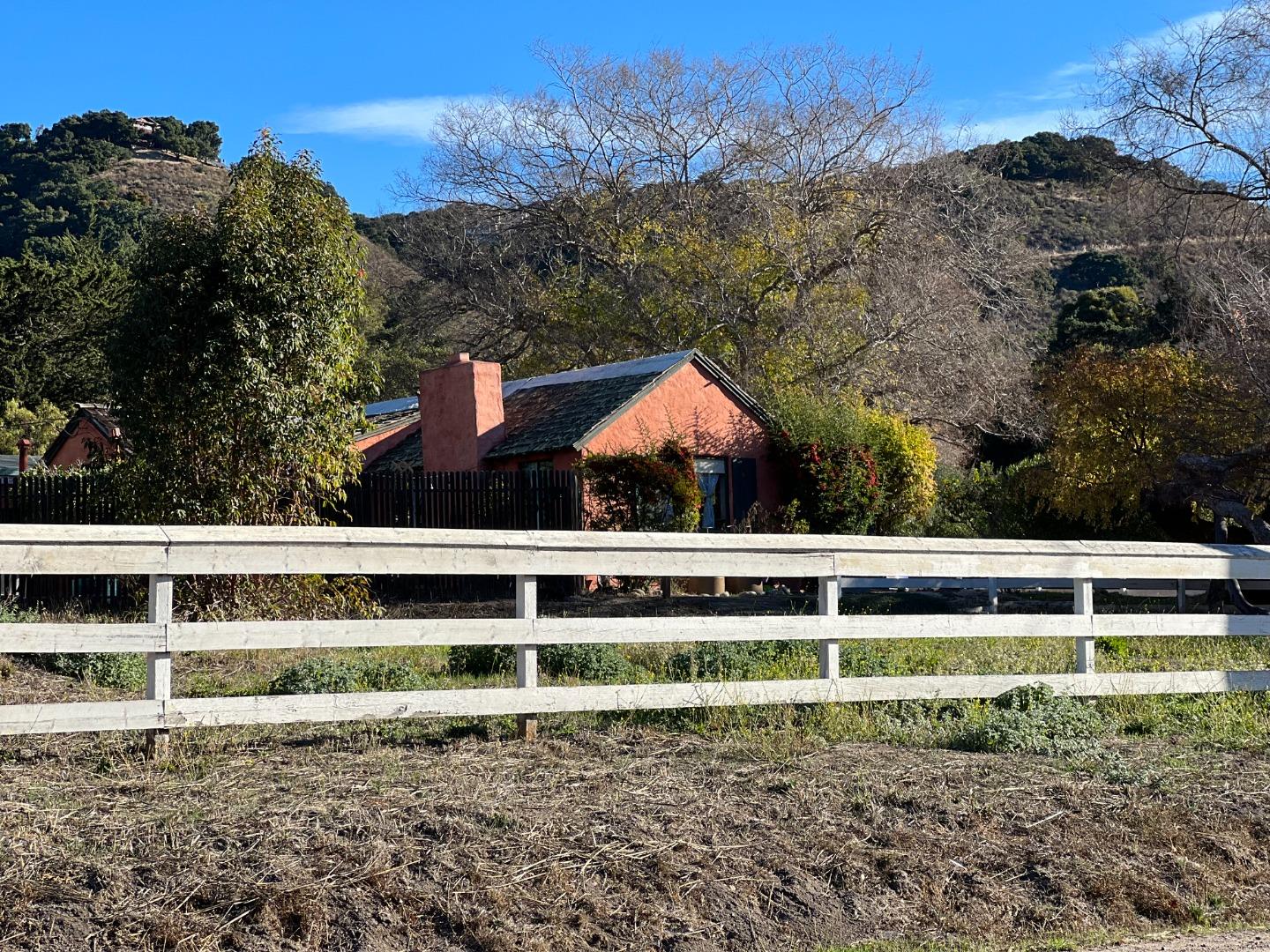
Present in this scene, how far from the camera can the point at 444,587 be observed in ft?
72.8

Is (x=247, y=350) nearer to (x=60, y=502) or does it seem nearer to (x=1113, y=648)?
(x=60, y=502)

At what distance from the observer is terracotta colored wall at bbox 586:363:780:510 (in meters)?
25.0

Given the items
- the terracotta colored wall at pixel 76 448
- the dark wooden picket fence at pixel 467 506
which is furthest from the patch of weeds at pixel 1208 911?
the terracotta colored wall at pixel 76 448

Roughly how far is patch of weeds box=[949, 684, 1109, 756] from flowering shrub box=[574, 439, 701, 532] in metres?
14.4

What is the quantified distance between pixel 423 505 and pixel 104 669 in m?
12.8

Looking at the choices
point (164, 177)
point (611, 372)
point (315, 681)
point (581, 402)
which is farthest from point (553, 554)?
point (164, 177)

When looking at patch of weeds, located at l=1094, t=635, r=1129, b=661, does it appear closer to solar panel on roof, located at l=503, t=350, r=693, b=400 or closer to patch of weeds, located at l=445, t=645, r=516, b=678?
patch of weeds, located at l=445, t=645, r=516, b=678

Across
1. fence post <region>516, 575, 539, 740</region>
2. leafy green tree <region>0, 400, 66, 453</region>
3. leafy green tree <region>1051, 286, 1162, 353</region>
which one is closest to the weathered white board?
fence post <region>516, 575, 539, 740</region>

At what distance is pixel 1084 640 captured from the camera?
8883 millimetres

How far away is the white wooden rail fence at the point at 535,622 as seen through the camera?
21.2 ft

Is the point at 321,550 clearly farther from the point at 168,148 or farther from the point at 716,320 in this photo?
the point at 168,148

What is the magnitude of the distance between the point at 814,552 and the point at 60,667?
6005mm

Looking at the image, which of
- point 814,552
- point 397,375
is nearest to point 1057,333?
point 397,375

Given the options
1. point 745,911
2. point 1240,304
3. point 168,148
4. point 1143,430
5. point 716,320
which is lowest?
point 745,911
